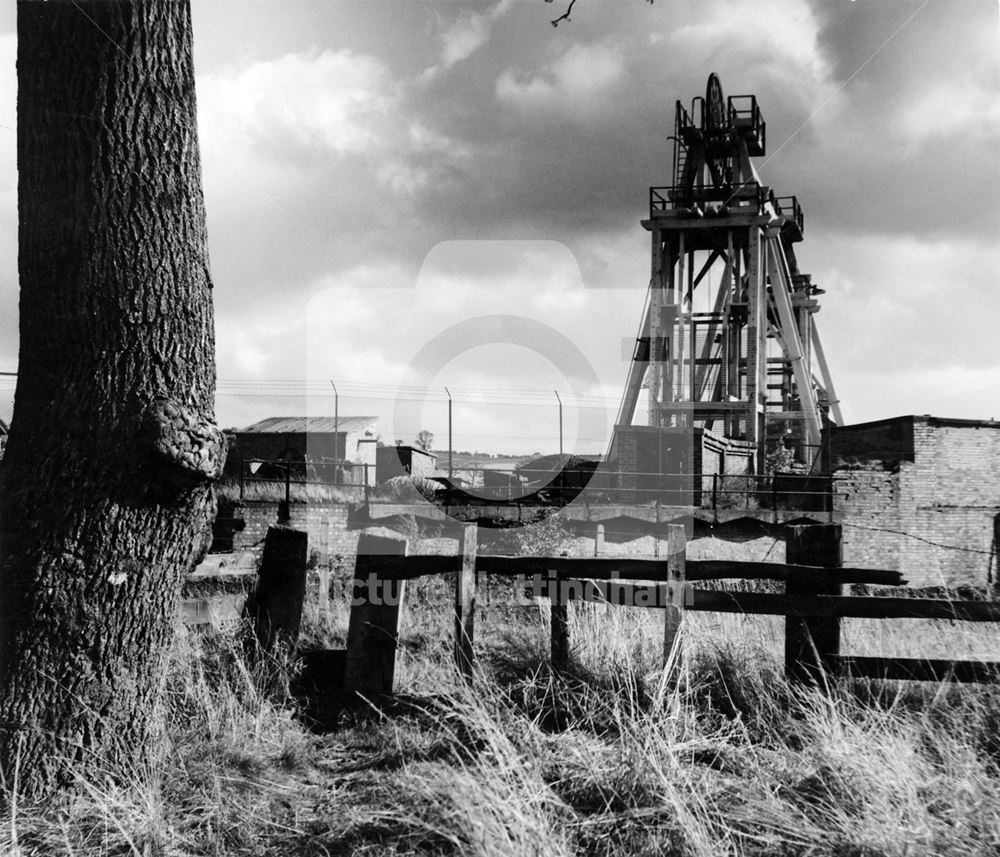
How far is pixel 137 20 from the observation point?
354cm

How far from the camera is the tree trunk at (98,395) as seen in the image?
3318 millimetres

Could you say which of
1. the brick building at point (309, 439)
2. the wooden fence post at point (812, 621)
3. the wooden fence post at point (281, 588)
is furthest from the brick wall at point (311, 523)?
the brick building at point (309, 439)

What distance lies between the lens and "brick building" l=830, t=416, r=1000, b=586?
2105cm

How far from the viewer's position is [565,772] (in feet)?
10.9

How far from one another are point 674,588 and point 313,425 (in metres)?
36.4

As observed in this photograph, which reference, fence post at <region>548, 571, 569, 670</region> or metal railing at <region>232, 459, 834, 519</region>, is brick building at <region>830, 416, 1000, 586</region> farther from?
fence post at <region>548, 571, 569, 670</region>

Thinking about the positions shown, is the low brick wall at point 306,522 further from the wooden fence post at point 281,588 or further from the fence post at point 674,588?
the fence post at point 674,588

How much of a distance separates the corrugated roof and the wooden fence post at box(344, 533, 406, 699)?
110 feet

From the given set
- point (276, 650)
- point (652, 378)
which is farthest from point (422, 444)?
point (276, 650)

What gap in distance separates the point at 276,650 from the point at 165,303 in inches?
92.8

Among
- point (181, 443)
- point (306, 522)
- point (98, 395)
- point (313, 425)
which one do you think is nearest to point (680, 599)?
point (181, 443)

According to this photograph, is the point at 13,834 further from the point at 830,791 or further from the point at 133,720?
the point at 830,791

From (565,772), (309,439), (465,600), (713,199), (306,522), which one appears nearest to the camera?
(565,772)

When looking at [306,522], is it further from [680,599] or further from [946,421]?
[946,421]
